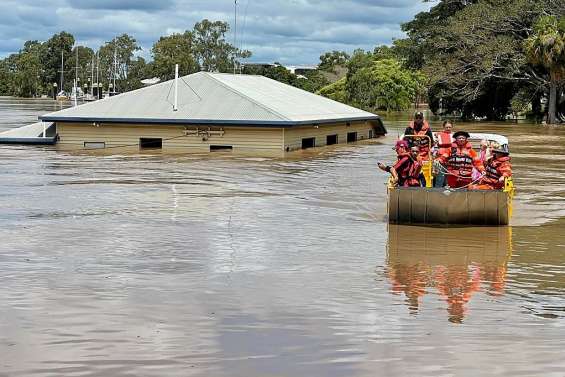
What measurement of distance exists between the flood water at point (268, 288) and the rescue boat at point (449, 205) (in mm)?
299

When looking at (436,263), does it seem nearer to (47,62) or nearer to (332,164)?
(332,164)

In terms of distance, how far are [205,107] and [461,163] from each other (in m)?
19.6

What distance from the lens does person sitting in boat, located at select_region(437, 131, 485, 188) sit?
13.8m

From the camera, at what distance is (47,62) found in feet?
588

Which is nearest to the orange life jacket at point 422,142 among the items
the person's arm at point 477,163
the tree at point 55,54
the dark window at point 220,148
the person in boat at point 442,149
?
the person in boat at point 442,149

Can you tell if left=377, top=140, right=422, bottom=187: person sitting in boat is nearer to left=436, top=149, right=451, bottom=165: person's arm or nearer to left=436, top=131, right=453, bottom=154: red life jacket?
left=436, top=149, right=451, bottom=165: person's arm

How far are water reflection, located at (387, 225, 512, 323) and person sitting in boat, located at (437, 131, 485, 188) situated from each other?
3.46 ft

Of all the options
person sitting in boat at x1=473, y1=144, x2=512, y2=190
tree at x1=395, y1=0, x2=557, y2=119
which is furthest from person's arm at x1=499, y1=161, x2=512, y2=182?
tree at x1=395, y1=0, x2=557, y2=119

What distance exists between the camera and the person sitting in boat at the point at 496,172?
13398mm

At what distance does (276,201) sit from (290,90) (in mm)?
25036

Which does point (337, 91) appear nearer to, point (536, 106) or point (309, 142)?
point (536, 106)

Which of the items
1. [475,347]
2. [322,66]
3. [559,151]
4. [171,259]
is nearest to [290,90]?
[559,151]

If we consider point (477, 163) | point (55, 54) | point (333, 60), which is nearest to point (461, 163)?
point (477, 163)

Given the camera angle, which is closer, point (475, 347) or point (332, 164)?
point (475, 347)
